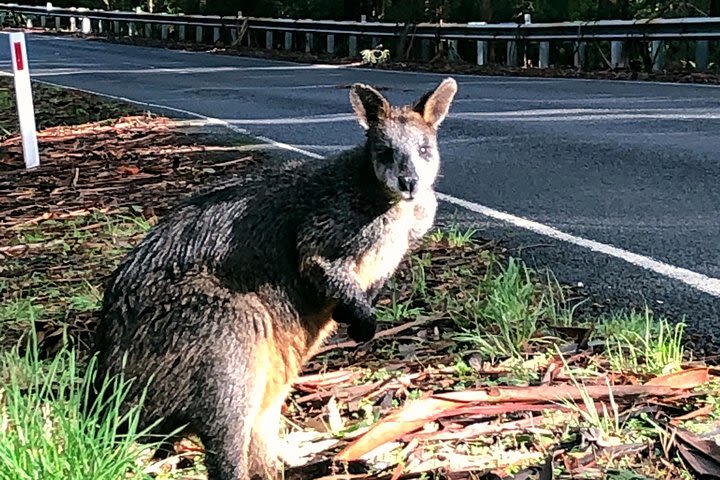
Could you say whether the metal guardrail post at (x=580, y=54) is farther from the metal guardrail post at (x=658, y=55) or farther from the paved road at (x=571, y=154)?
the paved road at (x=571, y=154)

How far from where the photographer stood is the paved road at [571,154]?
5.98m

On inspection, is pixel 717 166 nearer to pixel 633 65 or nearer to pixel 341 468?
pixel 341 468

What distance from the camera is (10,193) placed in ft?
29.2

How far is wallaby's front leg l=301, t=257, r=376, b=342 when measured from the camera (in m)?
3.67

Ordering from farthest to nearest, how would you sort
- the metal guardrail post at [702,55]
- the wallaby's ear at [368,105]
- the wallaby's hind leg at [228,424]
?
the metal guardrail post at [702,55] < the wallaby's ear at [368,105] < the wallaby's hind leg at [228,424]

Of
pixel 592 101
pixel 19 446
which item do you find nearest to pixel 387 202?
pixel 19 446

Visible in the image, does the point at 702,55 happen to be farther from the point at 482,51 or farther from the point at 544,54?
the point at 482,51

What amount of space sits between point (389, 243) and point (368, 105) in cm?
66

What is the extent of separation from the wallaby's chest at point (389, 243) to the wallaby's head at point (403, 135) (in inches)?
3.3

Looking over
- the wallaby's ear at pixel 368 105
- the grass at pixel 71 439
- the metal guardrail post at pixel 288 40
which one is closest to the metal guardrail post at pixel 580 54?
the metal guardrail post at pixel 288 40

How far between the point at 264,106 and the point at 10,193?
6640mm

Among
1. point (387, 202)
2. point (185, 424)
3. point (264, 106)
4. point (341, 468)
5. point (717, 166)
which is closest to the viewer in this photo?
point (185, 424)

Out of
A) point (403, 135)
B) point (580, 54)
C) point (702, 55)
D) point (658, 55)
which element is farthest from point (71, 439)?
point (580, 54)

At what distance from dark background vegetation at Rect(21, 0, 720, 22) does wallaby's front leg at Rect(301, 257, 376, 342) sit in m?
20.5
